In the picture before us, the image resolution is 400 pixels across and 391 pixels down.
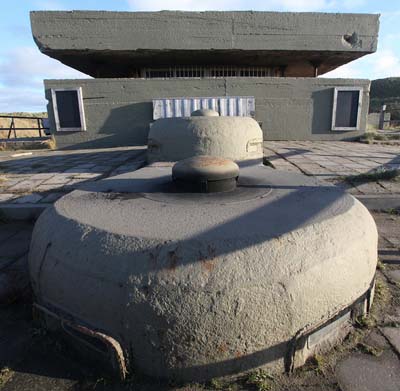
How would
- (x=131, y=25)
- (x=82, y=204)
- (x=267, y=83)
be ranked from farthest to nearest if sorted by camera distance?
(x=267, y=83) → (x=131, y=25) → (x=82, y=204)

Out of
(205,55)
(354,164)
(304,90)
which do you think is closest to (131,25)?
(205,55)

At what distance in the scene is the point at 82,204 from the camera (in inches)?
95.3

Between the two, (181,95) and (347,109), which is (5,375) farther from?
(347,109)

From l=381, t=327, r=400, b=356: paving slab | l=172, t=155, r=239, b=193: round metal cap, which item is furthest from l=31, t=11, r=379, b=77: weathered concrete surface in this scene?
l=381, t=327, r=400, b=356: paving slab

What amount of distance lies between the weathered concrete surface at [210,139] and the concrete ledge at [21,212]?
233 cm

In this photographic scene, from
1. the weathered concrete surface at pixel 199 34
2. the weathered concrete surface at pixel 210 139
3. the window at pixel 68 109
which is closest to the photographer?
the weathered concrete surface at pixel 210 139

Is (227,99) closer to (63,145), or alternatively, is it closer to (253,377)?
(63,145)

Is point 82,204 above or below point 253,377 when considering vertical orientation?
above

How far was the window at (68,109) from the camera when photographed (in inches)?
395

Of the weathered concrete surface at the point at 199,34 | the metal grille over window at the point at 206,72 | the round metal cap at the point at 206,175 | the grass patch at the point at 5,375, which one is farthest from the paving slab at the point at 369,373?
the metal grille over window at the point at 206,72

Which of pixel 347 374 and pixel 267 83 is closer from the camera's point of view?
pixel 347 374

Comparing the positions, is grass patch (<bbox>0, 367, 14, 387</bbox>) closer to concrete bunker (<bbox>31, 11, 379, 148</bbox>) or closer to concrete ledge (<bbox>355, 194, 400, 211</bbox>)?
concrete ledge (<bbox>355, 194, 400, 211</bbox>)

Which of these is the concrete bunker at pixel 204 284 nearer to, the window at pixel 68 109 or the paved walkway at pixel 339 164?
the paved walkway at pixel 339 164

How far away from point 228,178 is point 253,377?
1547 mm
